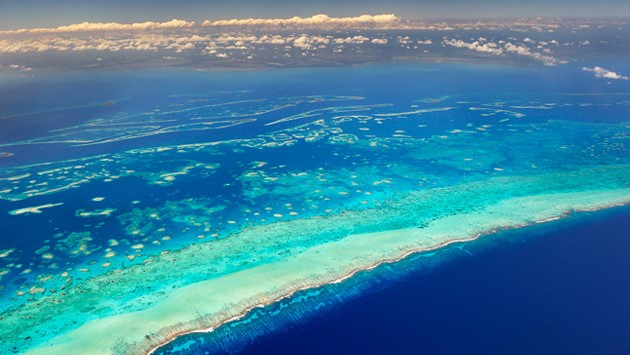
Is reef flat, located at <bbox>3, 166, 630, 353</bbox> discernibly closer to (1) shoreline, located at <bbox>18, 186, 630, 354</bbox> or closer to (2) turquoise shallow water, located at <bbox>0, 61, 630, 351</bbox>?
(1) shoreline, located at <bbox>18, 186, 630, 354</bbox>

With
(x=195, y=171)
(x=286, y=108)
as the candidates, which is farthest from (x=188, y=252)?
(x=286, y=108)

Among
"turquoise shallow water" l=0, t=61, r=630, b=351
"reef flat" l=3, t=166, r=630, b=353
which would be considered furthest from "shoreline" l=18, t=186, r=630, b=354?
"turquoise shallow water" l=0, t=61, r=630, b=351

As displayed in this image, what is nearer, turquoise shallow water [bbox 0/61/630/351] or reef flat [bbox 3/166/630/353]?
reef flat [bbox 3/166/630/353]

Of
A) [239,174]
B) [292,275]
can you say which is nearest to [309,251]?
[292,275]

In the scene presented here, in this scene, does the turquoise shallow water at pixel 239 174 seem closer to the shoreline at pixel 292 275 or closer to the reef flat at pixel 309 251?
the reef flat at pixel 309 251

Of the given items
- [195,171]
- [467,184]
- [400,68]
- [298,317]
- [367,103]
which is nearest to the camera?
[298,317]

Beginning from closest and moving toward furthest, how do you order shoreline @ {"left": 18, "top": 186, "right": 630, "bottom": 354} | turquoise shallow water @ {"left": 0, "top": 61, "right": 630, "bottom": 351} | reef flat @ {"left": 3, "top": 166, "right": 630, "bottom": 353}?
shoreline @ {"left": 18, "top": 186, "right": 630, "bottom": 354} < reef flat @ {"left": 3, "top": 166, "right": 630, "bottom": 353} < turquoise shallow water @ {"left": 0, "top": 61, "right": 630, "bottom": 351}

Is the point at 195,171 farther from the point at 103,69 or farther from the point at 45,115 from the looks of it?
the point at 103,69

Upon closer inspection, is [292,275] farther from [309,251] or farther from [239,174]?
[239,174]
